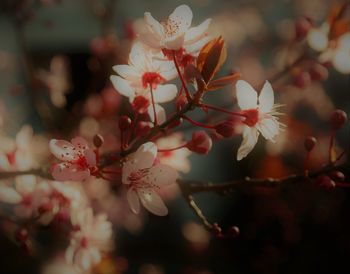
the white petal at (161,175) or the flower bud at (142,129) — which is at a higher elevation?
the flower bud at (142,129)

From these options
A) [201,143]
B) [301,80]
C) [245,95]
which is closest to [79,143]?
[201,143]

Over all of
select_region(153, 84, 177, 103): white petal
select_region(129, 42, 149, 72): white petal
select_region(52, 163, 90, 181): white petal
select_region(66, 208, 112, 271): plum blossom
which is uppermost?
select_region(129, 42, 149, 72): white petal

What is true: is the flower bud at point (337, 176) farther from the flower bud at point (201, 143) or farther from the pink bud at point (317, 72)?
the pink bud at point (317, 72)

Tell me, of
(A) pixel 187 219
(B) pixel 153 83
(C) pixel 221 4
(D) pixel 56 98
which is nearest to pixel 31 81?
(D) pixel 56 98

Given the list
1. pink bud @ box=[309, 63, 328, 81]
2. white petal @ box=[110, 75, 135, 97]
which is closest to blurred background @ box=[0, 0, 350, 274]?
pink bud @ box=[309, 63, 328, 81]

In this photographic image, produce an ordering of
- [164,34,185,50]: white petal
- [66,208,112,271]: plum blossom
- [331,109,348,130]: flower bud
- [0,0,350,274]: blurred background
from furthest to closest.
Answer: [0,0,350,274]: blurred background
[66,208,112,271]: plum blossom
[331,109,348,130]: flower bud
[164,34,185,50]: white petal

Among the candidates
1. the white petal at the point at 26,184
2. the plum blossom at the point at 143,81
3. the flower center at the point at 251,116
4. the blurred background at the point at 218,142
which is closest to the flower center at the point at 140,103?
the plum blossom at the point at 143,81

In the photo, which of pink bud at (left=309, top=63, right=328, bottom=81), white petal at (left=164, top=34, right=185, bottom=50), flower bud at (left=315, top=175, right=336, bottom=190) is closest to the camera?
white petal at (left=164, top=34, right=185, bottom=50)

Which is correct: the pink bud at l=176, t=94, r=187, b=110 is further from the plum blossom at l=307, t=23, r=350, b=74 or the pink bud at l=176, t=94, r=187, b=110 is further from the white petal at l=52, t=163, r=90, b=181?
the plum blossom at l=307, t=23, r=350, b=74
